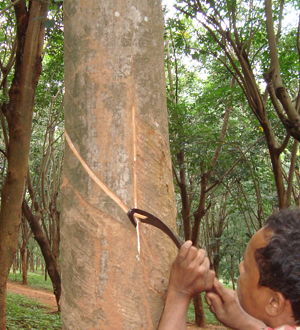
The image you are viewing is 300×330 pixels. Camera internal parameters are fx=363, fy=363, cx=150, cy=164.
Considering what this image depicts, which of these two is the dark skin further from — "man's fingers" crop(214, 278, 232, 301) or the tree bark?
the tree bark

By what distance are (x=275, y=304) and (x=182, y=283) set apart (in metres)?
0.34

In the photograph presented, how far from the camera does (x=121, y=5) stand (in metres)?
1.04

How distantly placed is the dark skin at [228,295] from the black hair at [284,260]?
0.02 metres

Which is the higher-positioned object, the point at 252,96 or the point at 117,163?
the point at 252,96

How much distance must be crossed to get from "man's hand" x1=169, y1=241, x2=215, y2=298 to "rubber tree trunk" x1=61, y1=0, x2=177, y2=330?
1.4 inches

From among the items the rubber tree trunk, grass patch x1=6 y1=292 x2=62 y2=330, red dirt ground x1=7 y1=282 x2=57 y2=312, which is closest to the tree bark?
grass patch x1=6 y1=292 x2=62 y2=330

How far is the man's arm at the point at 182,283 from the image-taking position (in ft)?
3.08

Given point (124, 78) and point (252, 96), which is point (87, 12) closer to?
point (124, 78)

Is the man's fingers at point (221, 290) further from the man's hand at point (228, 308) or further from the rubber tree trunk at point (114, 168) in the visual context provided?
the rubber tree trunk at point (114, 168)

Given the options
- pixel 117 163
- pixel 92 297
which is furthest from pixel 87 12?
pixel 92 297

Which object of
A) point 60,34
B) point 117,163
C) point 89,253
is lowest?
point 89,253

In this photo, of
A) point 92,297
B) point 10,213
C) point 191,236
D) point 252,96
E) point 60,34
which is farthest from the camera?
point 191,236

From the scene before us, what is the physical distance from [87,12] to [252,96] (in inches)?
167

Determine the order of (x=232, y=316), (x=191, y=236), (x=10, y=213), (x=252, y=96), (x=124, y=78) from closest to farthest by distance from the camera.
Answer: (x=124, y=78)
(x=232, y=316)
(x=10, y=213)
(x=252, y=96)
(x=191, y=236)
